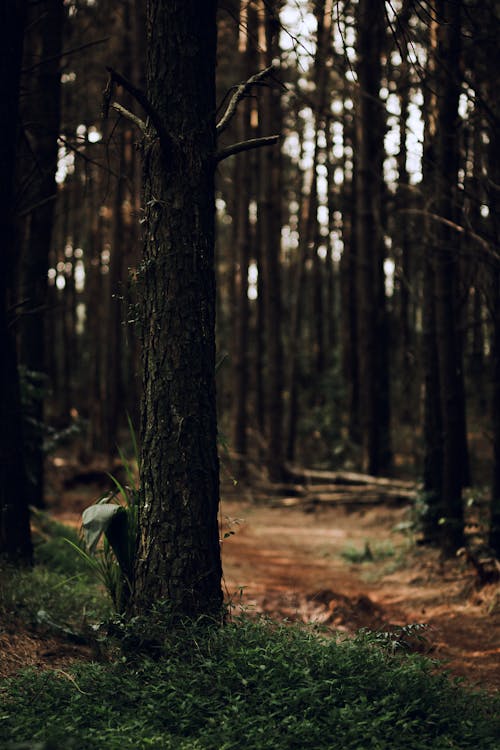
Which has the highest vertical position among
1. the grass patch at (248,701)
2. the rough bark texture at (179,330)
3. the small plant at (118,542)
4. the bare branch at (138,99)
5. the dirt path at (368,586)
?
the bare branch at (138,99)

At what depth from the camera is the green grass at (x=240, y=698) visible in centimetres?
353

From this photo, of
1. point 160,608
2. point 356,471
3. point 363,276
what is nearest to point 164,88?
point 160,608

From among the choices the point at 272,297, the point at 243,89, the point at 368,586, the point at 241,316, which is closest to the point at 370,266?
the point at 272,297

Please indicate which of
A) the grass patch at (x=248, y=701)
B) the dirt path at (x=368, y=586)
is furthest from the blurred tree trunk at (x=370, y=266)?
the grass patch at (x=248, y=701)

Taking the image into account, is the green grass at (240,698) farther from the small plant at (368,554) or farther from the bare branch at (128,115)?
the small plant at (368,554)

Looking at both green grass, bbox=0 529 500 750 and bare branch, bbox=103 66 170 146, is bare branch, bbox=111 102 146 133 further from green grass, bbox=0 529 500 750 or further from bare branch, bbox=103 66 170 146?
A: green grass, bbox=0 529 500 750

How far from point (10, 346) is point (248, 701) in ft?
12.8

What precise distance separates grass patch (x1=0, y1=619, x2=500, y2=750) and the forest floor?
17.3 inches

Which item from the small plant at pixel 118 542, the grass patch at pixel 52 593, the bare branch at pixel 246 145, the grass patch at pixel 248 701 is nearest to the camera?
the grass patch at pixel 248 701

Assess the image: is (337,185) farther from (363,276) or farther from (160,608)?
(160,608)

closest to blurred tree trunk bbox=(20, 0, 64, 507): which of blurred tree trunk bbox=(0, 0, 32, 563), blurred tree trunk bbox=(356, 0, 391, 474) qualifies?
blurred tree trunk bbox=(0, 0, 32, 563)

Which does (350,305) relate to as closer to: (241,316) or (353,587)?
(241,316)

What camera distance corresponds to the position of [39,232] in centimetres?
1015

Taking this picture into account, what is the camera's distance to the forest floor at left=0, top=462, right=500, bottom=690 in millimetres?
5688
